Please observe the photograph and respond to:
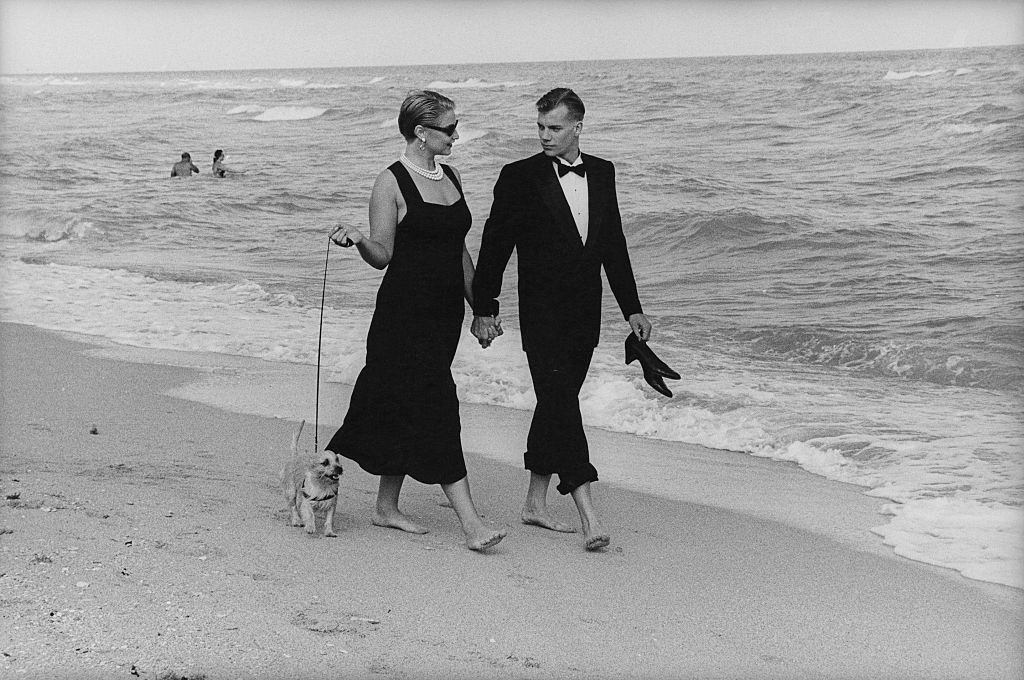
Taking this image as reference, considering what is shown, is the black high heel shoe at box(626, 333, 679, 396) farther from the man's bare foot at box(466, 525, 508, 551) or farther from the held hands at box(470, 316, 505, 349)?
the man's bare foot at box(466, 525, 508, 551)

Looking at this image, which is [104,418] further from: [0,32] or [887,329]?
[887,329]

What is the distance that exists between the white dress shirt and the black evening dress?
36 cm

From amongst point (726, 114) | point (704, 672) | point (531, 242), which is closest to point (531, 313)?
point (531, 242)

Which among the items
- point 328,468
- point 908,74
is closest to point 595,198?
point 328,468

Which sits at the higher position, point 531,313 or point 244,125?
point 244,125

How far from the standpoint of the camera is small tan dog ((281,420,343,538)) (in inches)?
150

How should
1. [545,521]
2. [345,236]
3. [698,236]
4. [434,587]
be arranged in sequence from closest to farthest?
[434,587]
[345,236]
[545,521]
[698,236]

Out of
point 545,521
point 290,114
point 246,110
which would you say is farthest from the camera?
point 290,114

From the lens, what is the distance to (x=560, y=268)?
3.96 m

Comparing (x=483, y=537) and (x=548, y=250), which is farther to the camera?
(x=548, y=250)

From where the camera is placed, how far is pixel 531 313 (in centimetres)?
402

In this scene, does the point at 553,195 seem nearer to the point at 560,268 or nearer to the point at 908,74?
the point at 560,268

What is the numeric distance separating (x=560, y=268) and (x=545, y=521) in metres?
0.97

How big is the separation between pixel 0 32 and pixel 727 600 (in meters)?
5.37
